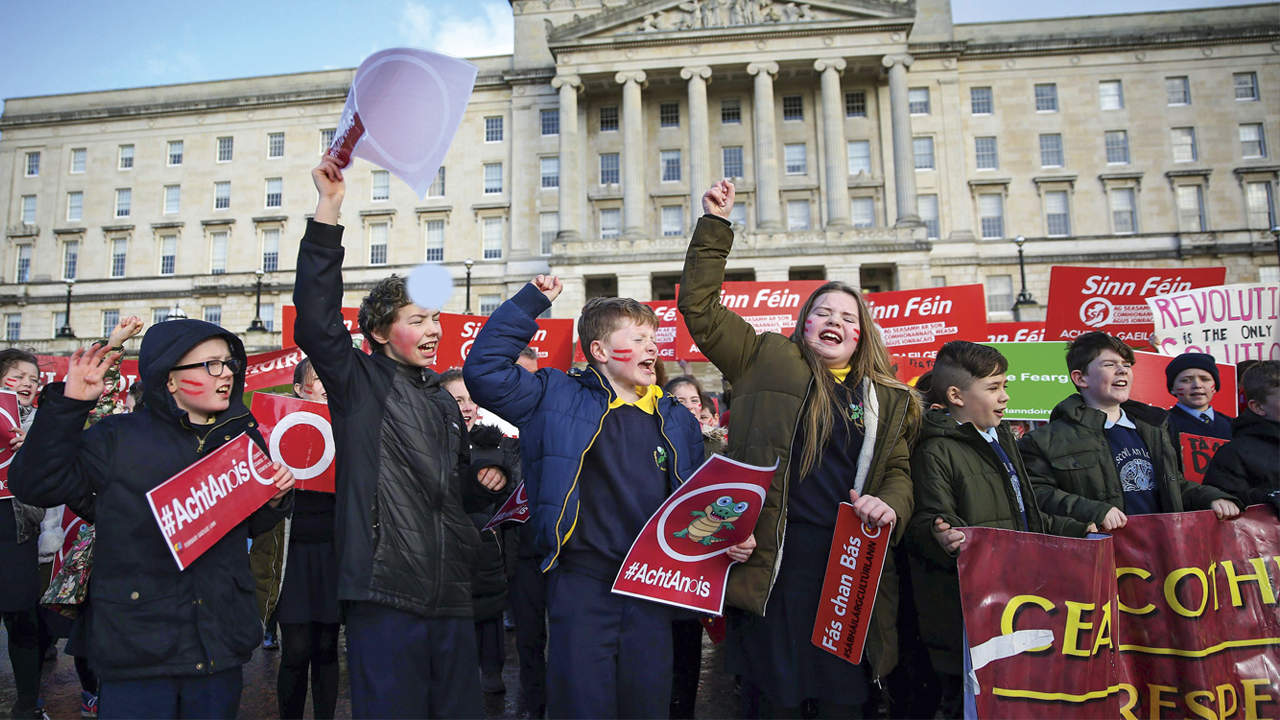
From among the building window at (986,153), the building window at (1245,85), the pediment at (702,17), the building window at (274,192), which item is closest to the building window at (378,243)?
the building window at (274,192)

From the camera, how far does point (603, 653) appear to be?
3.05 meters

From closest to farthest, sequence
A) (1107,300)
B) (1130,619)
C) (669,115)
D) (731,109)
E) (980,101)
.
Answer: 1. (1130,619)
2. (1107,300)
3. (980,101)
4. (731,109)
5. (669,115)

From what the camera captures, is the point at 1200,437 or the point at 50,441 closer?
the point at 50,441

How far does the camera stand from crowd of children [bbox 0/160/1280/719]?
2.97 metres

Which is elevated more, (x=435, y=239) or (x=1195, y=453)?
(x=435, y=239)

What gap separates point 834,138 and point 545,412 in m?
39.0

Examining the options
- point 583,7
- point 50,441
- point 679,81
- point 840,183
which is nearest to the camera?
point 50,441

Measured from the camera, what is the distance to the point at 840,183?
3878cm

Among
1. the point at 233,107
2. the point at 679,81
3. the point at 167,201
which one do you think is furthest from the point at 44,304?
the point at 679,81

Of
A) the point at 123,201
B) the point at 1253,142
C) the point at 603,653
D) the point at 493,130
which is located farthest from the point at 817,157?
the point at 123,201

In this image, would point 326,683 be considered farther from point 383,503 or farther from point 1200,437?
point 1200,437

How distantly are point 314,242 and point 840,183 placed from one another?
38.7 m

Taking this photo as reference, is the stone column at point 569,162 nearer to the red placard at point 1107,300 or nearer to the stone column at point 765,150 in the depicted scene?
the stone column at point 765,150

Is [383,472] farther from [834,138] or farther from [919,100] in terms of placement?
[919,100]
